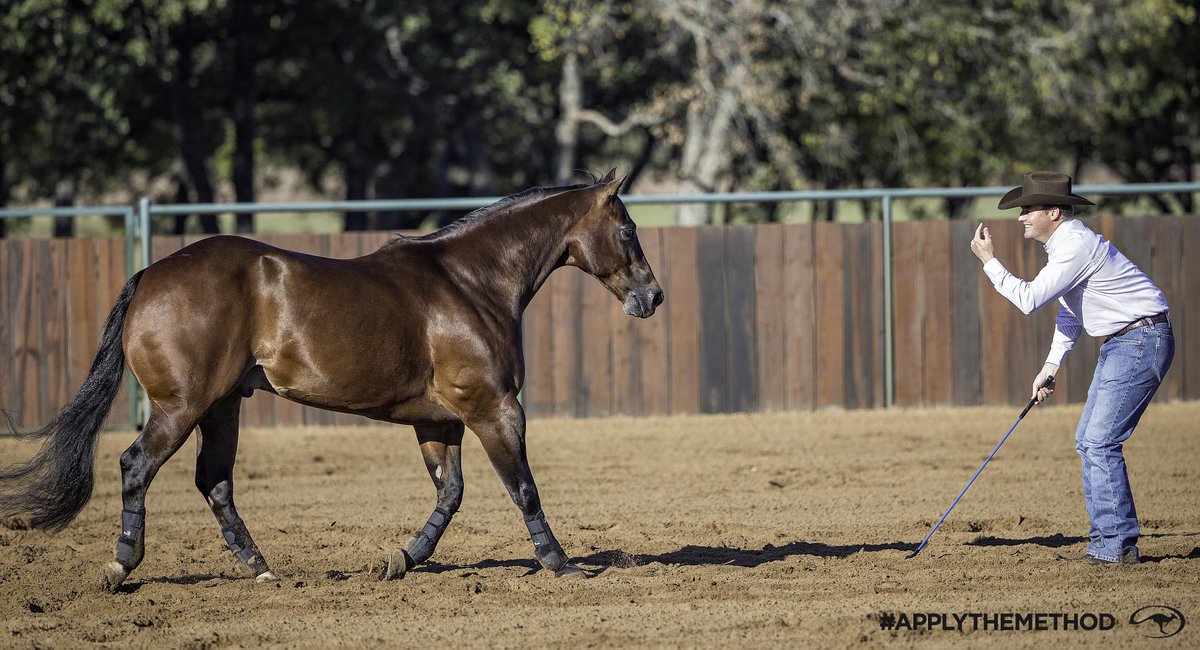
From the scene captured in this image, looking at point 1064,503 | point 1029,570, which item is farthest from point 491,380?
point 1064,503

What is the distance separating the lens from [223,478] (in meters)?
6.14

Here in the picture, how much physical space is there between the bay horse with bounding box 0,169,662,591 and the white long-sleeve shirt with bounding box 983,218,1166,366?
1.88m

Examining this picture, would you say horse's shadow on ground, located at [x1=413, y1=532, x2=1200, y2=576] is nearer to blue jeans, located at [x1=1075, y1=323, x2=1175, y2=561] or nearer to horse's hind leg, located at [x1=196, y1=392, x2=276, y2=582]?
blue jeans, located at [x1=1075, y1=323, x2=1175, y2=561]

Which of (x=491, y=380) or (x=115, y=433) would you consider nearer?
(x=491, y=380)

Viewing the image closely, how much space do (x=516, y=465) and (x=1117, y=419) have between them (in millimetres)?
3008

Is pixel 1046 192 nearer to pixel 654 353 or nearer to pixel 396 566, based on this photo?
pixel 396 566

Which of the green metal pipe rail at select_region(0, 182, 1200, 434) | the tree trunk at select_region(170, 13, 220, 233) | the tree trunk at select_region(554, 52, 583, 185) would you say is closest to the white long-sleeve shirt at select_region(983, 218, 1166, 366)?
the green metal pipe rail at select_region(0, 182, 1200, 434)

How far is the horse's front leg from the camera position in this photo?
19.4 ft

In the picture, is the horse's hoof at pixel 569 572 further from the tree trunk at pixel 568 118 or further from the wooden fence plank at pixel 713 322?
the tree trunk at pixel 568 118

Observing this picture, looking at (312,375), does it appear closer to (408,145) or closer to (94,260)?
(94,260)

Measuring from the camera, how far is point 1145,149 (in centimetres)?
2533

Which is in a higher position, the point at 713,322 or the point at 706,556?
the point at 713,322

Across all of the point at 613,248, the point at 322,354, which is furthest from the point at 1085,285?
the point at 322,354

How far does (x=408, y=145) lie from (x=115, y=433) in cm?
1309
